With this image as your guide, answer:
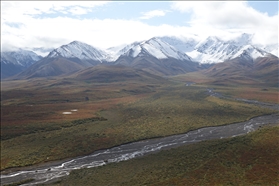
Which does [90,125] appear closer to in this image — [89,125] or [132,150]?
[89,125]

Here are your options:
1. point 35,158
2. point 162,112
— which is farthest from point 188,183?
point 162,112

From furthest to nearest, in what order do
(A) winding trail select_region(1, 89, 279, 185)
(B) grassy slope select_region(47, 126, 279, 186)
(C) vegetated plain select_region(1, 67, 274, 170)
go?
(C) vegetated plain select_region(1, 67, 274, 170)
(A) winding trail select_region(1, 89, 279, 185)
(B) grassy slope select_region(47, 126, 279, 186)

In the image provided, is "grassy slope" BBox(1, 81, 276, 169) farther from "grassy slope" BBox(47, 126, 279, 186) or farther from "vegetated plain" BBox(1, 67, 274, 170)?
"grassy slope" BBox(47, 126, 279, 186)

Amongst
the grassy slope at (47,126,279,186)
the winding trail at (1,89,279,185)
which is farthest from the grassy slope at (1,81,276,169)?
the grassy slope at (47,126,279,186)

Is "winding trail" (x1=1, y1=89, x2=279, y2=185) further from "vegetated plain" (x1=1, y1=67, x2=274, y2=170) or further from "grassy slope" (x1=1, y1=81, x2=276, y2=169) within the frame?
"grassy slope" (x1=1, y1=81, x2=276, y2=169)

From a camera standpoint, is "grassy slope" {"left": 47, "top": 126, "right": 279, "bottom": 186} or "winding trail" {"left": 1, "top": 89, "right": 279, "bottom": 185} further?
"winding trail" {"left": 1, "top": 89, "right": 279, "bottom": 185}

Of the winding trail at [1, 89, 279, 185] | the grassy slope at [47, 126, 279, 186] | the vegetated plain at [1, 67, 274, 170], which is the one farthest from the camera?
the vegetated plain at [1, 67, 274, 170]

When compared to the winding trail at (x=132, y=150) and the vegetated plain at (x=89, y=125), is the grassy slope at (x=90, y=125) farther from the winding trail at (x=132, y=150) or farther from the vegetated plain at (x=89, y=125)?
Answer: the winding trail at (x=132, y=150)
